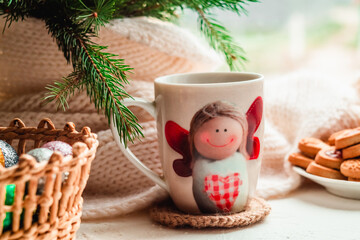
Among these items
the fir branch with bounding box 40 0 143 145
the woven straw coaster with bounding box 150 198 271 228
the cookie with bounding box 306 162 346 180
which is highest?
the fir branch with bounding box 40 0 143 145

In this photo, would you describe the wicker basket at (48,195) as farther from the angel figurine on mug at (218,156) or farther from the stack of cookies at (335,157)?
the stack of cookies at (335,157)

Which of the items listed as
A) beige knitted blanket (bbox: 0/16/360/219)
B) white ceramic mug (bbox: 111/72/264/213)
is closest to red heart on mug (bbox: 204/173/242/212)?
white ceramic mug (bbox: 111/72/264/213)

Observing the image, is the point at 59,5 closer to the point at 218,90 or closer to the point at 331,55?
the point at 218,90

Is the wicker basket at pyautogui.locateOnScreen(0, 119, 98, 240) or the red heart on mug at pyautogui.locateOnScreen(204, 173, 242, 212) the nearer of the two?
the wicker basket at pyautogui.locateOnScreen(0, 119, 98, 240)

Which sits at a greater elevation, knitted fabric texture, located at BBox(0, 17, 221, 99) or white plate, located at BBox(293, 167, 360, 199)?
knitted fabric texture, located at BBox(0, 17, 221, 99)

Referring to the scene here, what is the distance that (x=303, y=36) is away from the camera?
4.35 ft

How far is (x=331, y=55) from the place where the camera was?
1.35 meters

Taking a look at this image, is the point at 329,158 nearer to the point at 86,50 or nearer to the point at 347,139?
the point at 347,139

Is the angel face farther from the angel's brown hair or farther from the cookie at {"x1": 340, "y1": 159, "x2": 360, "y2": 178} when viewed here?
the cookie at {"x1": 340, "y1": 159, "x2": 360, "y2": 178}

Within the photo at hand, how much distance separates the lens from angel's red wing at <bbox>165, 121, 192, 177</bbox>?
0.54 meters

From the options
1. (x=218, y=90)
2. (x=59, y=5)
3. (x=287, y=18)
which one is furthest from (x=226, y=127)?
(x=287, y=18)

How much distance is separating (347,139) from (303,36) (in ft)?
2.55

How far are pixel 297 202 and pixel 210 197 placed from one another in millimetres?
160

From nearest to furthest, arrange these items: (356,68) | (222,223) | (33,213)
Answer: (33,213) → (222,223) → (356,68)
